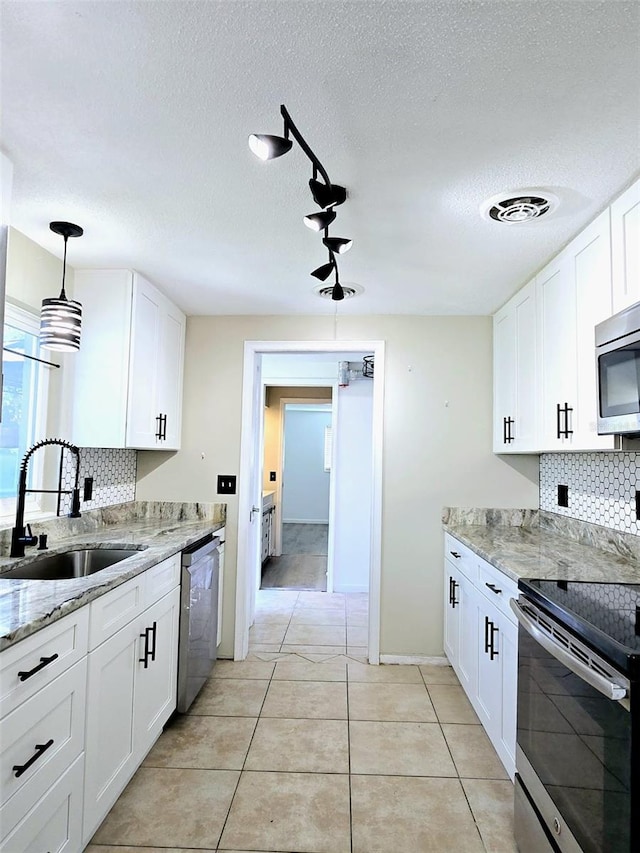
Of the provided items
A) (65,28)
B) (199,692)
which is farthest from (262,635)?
(65,28)

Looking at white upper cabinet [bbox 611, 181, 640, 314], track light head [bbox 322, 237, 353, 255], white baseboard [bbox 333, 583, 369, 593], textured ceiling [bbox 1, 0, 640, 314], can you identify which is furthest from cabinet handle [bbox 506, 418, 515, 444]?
white baseboard [bbox 333, 583, 369, 593]

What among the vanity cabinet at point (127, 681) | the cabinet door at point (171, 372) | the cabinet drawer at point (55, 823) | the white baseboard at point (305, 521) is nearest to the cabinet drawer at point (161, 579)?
the vanity cabinet at point (127, 681)

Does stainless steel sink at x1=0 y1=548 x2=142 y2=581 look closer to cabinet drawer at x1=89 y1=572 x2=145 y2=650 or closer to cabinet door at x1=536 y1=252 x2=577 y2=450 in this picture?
cabinet drawer at x1=89 y1=572 x2=145 y2=650

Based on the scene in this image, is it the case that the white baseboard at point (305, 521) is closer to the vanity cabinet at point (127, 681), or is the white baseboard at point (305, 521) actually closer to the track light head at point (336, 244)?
the vanity cabinet at point (127, 681)

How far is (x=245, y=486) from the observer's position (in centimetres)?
352

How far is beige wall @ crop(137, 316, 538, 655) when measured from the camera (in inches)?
134

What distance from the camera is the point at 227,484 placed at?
139 inches

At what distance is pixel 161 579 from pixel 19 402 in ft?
3.68

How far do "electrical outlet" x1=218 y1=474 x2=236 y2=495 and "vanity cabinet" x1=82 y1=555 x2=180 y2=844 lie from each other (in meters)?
0.96

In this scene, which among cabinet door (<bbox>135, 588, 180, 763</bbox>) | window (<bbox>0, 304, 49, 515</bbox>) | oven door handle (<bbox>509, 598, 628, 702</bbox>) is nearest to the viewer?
oven door handle (<bbox>509, 598, 628, 702</bbox>)

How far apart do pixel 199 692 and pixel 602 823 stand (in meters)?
2.22

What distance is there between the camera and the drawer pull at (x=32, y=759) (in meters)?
1.29

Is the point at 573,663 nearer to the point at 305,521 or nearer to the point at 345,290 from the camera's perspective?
the point at 345,290

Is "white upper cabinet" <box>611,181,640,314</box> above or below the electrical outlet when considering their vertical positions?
above
